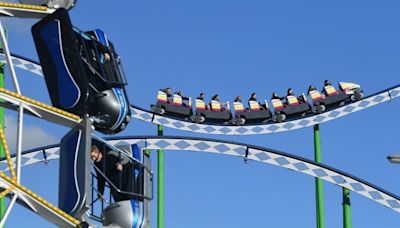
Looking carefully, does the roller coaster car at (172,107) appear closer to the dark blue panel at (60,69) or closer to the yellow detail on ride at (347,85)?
the yellow detail on ride at (347,85)

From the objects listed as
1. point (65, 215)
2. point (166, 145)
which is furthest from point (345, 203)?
point (65, 215)

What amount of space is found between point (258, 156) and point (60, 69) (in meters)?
10.3

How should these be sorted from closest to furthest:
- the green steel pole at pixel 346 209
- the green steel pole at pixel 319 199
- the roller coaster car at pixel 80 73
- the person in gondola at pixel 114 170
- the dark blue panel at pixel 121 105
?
the roller coaster car at pixel 80 73 < the person in gondola at pixel 114 170 < the dark blue panel at pixel 121 105 < the green steel pole at pixel 346 209 < the green steel pole at pixel 319 199

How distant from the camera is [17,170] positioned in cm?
713

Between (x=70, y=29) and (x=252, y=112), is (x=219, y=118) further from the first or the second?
(x=70, y=29)

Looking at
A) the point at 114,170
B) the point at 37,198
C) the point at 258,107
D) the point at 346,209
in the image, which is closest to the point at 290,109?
the point at 258,107

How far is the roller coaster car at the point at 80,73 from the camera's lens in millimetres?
7641

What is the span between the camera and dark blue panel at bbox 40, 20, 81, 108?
7.65m

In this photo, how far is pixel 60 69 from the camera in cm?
773

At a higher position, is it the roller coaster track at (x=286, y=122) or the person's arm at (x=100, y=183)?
the roller coaster track at (x=286, y=122)

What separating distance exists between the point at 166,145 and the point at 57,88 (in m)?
10.5

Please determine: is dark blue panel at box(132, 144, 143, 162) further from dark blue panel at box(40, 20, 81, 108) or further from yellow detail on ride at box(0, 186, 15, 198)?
yellow detail on ride at box(0, 186, 15, 198)

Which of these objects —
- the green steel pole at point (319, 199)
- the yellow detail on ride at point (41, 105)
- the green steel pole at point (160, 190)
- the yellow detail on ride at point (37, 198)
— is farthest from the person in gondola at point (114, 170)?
the green steel pole at point (319, 199)

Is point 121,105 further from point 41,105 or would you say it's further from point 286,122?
point 286,122
